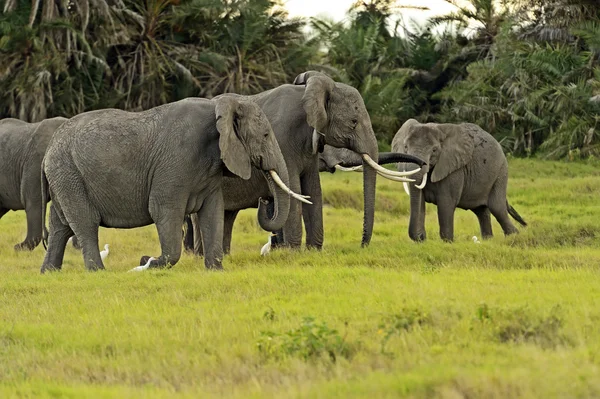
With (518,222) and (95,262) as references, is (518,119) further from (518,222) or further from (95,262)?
(95,262)

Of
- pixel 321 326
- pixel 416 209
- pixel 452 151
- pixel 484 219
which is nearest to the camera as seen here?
pixel 321 326

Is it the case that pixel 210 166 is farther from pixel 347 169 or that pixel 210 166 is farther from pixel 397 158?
pixel 347 169

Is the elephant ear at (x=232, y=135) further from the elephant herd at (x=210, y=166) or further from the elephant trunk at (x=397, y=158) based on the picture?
the elephant trunk at (x=397, y=158)

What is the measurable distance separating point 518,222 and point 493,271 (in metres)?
7.08

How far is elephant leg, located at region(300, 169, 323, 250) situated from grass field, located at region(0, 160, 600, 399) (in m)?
0.52

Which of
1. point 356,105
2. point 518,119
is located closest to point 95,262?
point 356,105

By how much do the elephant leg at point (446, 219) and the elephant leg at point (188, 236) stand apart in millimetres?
3331

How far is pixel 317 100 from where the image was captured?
13.1m

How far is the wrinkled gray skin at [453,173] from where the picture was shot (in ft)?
51.3

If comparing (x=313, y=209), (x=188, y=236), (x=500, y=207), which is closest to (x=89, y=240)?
(x=313, y=209)

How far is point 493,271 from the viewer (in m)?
11.5

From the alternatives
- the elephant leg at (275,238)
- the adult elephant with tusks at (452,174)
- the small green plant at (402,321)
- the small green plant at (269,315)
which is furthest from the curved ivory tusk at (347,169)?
the small green plant at (402,321)

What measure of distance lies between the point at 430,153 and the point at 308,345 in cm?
818

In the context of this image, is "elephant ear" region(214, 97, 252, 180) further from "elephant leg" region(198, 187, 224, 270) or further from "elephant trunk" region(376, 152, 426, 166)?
"elephant trunk" region(376, 152, 426, 166)
